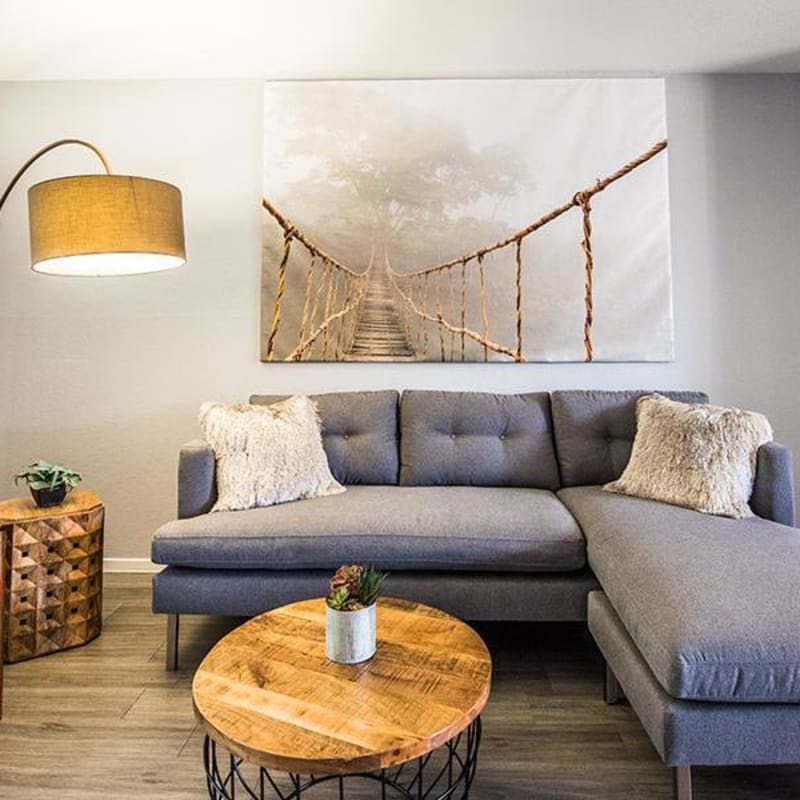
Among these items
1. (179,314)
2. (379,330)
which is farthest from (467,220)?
(179,314)

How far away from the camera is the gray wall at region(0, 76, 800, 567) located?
285 centimetres

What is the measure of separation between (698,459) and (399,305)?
1.51m

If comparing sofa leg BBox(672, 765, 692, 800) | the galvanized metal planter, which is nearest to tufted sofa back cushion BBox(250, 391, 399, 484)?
the galvanized metal planter

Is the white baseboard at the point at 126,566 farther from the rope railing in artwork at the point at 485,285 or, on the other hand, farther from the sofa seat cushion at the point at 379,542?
the rope railing in artwork at the point at 485,285

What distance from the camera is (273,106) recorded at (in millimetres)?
2855

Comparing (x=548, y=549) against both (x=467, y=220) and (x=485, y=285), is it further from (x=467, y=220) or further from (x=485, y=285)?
(x=467, y=220)

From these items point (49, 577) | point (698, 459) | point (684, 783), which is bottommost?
point (684, 783)

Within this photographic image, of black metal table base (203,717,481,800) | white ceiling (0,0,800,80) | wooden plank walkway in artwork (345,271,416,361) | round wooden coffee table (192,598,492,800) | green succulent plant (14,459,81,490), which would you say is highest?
white ceiling (0,0,800,80)

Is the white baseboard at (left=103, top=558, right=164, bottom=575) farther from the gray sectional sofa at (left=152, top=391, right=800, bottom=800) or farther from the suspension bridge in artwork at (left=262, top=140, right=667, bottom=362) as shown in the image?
the suspension bridge in artwork at (left=262, top=140, right=667, bottom=362)

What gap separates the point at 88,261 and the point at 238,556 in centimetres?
125

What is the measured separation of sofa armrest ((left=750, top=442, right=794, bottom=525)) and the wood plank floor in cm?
80

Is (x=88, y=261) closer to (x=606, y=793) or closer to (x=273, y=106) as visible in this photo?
(x=273, y=106)

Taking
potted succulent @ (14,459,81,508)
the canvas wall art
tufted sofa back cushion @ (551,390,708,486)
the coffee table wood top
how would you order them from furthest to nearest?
1. the canvas wall art
2. tufted sofa back cushion @ (551,390,708,486)
3. potted succulent @ (14,459,81,508)
4. the coffee table wood top

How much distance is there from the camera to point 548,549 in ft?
6.24
